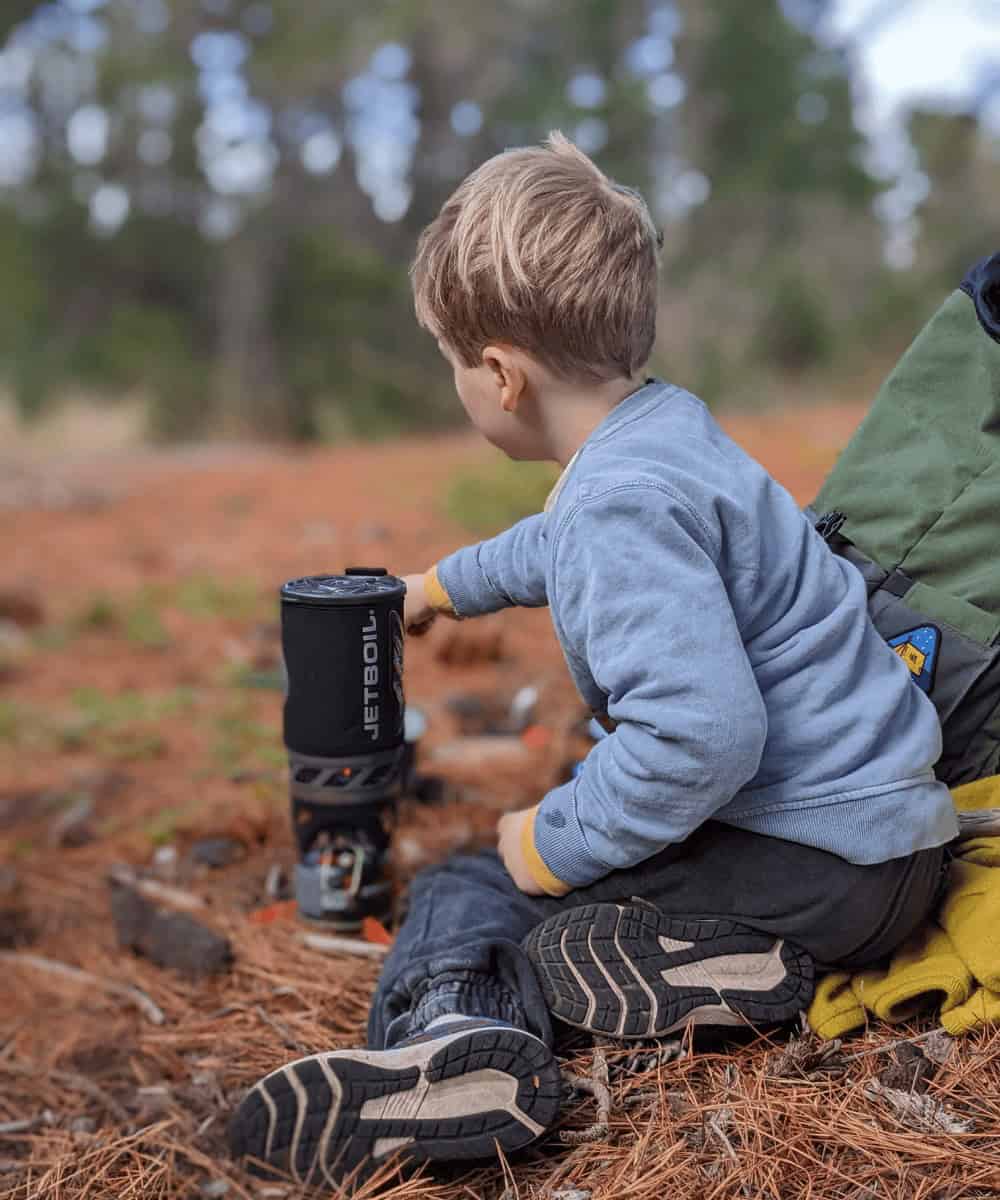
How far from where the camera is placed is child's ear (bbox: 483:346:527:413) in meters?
1.76

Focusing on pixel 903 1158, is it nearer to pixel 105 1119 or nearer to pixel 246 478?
pixel 105 1119

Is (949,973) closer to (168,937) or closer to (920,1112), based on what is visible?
(920,1112)

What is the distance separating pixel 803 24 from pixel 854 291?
4.07 meters

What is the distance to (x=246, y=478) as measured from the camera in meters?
9.43

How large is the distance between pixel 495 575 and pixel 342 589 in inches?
11.2

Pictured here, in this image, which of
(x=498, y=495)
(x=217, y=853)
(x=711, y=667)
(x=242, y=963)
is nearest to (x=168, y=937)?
(x=242, y=963)

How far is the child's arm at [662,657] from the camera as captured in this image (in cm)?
155

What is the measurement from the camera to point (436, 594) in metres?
2.21

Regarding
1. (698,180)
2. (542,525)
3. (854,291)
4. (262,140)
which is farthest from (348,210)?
(542,525)

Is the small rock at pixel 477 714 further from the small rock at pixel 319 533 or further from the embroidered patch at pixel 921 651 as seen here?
the small rock at pixel 319 533

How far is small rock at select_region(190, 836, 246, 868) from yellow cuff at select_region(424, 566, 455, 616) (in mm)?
1025

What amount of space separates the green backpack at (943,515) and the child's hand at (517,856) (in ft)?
2.38

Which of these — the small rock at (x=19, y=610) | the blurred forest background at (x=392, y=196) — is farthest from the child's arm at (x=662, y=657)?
the blurred forest background at (x=392, y=196)

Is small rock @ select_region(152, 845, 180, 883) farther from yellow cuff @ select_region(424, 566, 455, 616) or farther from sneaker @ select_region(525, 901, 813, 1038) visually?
sneaker @ select_region(525, 901, 813, 1038)
